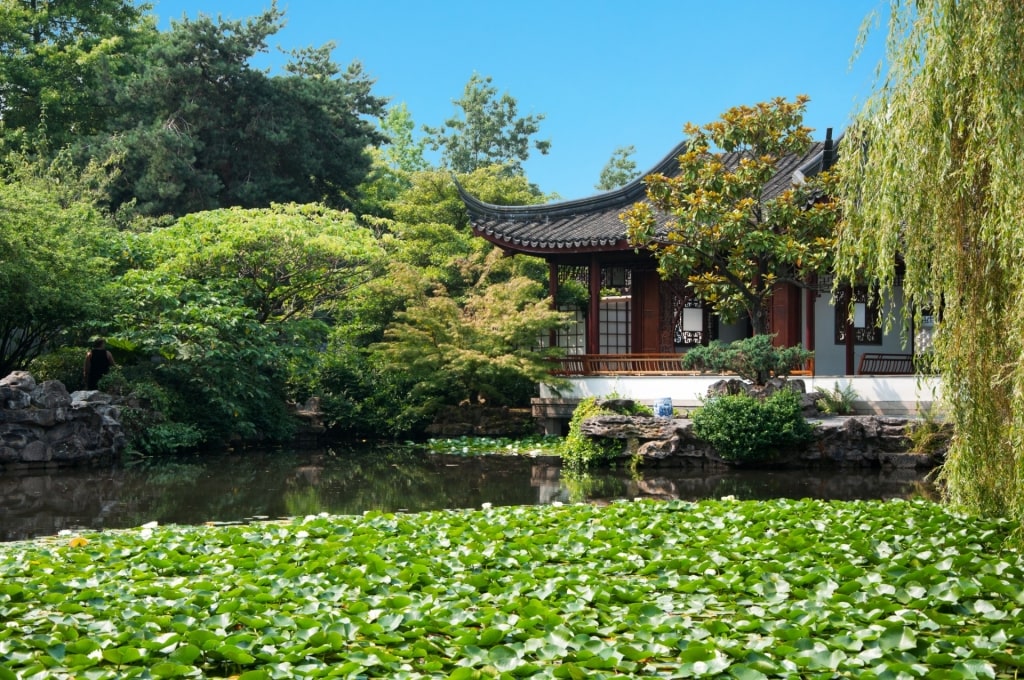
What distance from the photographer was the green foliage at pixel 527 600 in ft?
13.6

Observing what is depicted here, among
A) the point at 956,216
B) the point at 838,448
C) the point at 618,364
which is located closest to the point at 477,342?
the point at 618,364

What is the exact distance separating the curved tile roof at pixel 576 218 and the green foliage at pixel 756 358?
3342mm

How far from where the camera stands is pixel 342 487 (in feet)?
39.9

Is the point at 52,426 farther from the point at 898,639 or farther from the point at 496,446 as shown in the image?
the point at 898,639

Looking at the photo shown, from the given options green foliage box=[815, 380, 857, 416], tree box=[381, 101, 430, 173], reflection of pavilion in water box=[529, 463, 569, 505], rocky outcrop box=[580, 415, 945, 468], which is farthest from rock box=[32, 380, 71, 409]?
tree box=[381, 101, 430, 173]

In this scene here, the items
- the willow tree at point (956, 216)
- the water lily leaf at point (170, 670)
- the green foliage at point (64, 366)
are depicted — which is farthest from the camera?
the green foliage at point (64, 366)

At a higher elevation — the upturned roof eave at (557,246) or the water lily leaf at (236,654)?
the upturned roof eave at (557,246)

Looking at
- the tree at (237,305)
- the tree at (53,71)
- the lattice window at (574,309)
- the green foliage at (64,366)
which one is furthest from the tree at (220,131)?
the lattice window at (574,309)

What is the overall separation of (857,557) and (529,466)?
8.30 m

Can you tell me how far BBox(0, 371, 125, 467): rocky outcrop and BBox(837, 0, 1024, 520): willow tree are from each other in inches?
459

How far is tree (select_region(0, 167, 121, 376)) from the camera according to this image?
15055 mm

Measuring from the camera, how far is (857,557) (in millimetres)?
6098

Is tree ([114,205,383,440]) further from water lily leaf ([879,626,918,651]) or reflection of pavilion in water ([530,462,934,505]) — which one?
water lily leaf ([879,626,918,651])

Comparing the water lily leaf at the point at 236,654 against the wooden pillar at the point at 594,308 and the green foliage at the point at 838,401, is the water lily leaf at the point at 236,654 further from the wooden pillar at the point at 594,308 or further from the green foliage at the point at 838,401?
the wooden pillar at the point at 594,308
